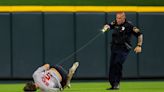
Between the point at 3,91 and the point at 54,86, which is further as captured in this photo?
the point at 3,91

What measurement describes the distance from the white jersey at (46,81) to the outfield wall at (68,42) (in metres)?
6.48

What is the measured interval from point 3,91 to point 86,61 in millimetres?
4345

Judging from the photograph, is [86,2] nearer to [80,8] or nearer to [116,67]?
[80,8]

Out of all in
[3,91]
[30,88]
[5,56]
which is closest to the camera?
[30,88]

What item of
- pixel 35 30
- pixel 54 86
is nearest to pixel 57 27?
pixel 35 30

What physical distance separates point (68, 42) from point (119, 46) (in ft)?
12.7

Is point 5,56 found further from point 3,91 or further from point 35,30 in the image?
point 3,91

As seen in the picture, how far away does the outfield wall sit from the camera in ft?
59.9

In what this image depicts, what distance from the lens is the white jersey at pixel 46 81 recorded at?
11523 millimetres

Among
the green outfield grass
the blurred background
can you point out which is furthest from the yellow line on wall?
the green outfield grass

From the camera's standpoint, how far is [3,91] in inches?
576

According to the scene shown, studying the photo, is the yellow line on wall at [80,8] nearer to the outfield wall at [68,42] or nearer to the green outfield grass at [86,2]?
the outfield wall at [68,42]

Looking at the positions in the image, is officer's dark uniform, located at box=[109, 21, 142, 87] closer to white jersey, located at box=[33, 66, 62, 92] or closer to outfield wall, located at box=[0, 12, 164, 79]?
white jersey, located at box=[33, 66, 62, 92]

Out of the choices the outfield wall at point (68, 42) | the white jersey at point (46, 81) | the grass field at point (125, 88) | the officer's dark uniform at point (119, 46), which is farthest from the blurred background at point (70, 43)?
the white jersey at point (46, 81)
